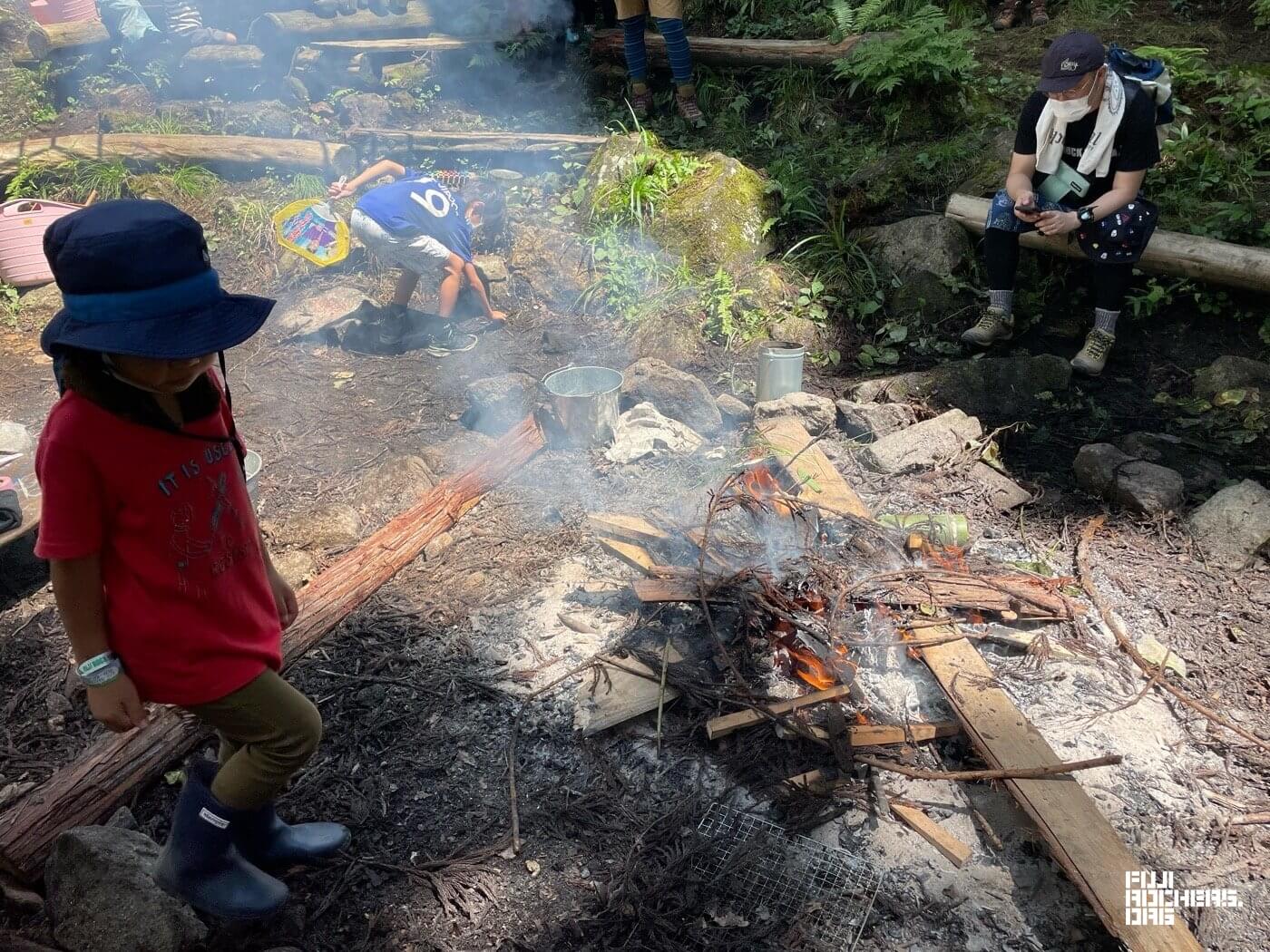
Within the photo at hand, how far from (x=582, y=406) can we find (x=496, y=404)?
1027mm

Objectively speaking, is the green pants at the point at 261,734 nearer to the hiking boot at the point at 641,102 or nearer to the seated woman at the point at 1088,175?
the seated woman at the point at 1088,175

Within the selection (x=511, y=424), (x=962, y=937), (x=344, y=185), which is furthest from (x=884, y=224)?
(x=962, y=937)

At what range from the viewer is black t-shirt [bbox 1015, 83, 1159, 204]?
17.1 feet

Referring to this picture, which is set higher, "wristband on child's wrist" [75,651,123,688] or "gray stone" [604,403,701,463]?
"wristband on child's wrist" [75,651,123,688]

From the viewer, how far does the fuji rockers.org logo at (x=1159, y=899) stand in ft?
8.38

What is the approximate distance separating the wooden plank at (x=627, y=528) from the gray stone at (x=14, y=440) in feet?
13.1

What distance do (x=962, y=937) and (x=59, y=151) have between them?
11534mm

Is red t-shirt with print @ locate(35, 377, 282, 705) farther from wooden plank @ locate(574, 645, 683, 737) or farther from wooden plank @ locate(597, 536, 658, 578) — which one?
wooden plank @ locate(597, 536, 658, 578)

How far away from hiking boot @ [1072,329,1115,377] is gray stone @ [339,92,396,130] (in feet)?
28.8

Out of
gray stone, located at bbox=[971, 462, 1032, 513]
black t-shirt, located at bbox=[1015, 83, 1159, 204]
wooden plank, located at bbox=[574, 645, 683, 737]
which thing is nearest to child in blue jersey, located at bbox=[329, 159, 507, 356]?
wooden plank, located at bbox=[574, 645, 683, 737]

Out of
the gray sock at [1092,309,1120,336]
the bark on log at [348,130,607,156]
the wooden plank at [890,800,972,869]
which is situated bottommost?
the wooden plank at [890,800,972,869]

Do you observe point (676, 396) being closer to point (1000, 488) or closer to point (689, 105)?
point (1000, 488)

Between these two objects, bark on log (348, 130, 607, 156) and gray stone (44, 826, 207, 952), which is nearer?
gray stone (44, 826, 207, 952)

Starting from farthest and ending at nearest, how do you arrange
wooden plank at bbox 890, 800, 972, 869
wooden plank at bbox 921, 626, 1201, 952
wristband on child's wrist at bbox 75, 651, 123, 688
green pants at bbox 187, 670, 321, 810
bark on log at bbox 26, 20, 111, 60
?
1. bark on log at bbox 26, 20, 111, 60
2. wooden plank at bbox 890, 800, 972, 869
3. wooden plank at bbox 921, 626, 1201, 952
4. green pants at bbox 187, 670, 321, 810
5. wristband on child's wrist at bbox 75, 651, 123, 688
